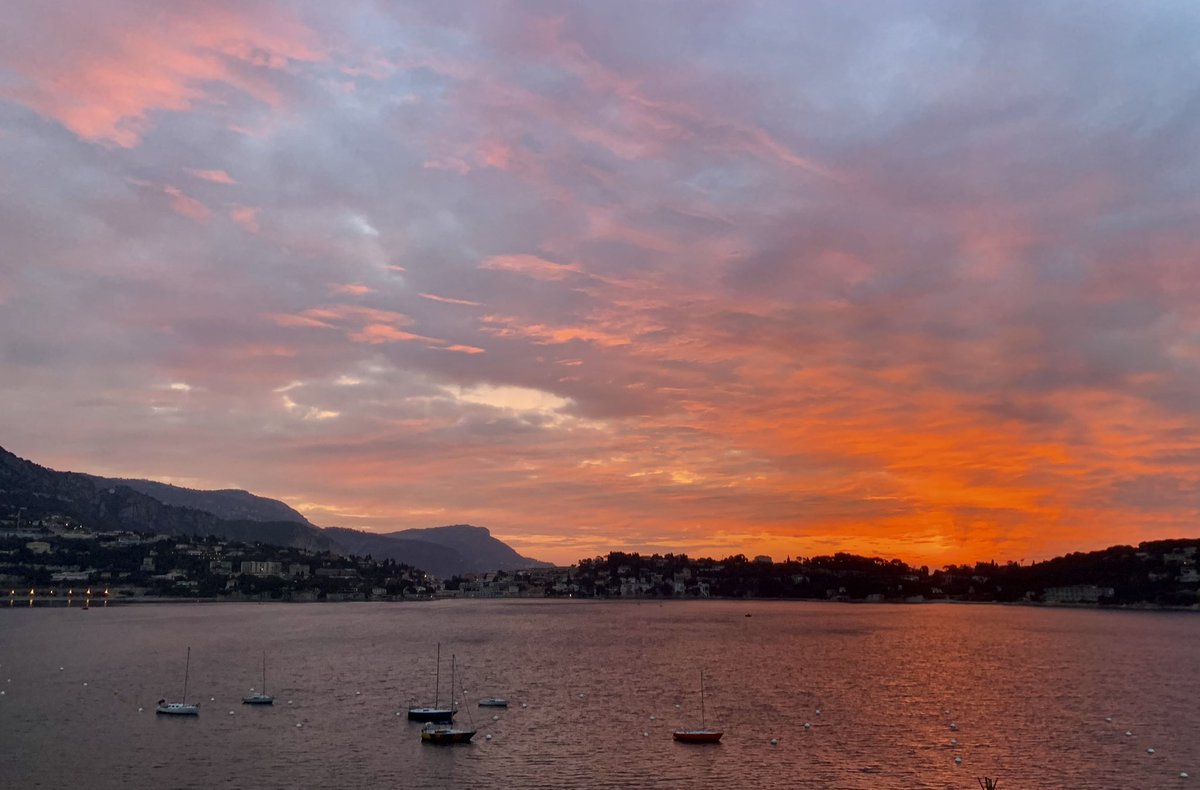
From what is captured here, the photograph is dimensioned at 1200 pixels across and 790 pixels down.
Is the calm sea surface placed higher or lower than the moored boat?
lower

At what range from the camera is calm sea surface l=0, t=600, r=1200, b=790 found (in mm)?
67375

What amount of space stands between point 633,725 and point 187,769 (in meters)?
39.6

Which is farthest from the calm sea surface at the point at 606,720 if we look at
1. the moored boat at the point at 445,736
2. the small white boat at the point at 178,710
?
the small white boat at the point at 178,710

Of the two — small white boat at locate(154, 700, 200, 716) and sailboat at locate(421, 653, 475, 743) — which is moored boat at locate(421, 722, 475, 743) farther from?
small white boat at locate(154, 700, 200, 716)

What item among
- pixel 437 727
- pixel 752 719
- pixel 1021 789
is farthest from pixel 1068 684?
pixel 437 727

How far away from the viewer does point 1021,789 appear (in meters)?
64.3

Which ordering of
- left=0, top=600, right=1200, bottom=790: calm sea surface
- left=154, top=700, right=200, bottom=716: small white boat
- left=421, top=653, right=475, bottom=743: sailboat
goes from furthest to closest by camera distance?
left=154, top=700, right=200, bottom=716: small white boat < left=421, top=653, right=475, bottom=743: sailboat < left=0, top=600, right=1200, bottom=790: calm sea surface

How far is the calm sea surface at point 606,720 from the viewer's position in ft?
221

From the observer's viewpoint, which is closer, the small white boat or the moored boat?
the moored boat

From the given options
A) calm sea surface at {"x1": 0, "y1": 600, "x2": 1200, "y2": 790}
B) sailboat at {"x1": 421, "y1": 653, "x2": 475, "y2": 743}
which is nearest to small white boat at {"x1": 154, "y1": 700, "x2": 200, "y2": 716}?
calm sea surface at {"x1": 0, "y1": 600, "x2": 1200, "y2": 790}

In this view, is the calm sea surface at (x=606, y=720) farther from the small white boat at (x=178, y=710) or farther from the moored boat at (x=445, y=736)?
the small white boat at (x=178, y=710)

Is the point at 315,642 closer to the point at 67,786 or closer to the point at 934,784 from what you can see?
the point at 67,786

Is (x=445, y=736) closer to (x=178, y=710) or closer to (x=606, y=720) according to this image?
(x=606, y=720)

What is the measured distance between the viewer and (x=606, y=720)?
291ft
